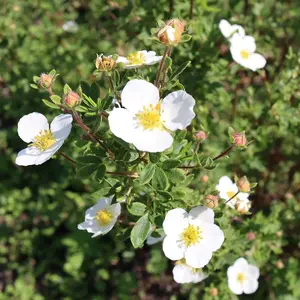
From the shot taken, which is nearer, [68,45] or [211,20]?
[211,20]

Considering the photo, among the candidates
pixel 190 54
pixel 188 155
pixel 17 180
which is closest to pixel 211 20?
pixel 190 54

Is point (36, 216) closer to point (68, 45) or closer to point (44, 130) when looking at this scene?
point (68, 45)

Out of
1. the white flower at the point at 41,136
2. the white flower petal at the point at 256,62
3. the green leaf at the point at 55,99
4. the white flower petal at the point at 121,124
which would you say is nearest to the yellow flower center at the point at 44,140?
the white flower at the point at 41,136

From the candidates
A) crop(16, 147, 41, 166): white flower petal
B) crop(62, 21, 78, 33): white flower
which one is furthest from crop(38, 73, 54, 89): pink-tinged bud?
crop(62, 21, 78, 33): white flower

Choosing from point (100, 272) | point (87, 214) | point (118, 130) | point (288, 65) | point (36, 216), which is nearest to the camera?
point (118, 130)

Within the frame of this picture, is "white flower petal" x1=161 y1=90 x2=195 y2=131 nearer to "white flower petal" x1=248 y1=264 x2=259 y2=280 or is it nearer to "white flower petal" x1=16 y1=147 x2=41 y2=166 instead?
"white flower petal" x1=16 y1=147 x2=41 y2=166

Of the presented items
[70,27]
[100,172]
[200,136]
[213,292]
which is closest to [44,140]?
[100,172]
